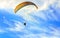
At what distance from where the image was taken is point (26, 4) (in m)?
36.2

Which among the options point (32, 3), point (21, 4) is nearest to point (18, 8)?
point (21, 4)

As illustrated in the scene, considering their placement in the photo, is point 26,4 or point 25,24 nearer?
point 26,4

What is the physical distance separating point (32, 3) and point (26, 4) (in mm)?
1709

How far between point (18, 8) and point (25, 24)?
4.57 meters

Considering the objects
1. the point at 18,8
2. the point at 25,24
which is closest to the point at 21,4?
the point at 18,8

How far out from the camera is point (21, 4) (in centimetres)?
3628

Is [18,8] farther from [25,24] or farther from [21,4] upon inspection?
[25,24]

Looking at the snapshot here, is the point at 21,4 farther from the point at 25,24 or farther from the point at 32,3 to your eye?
the point at 25,24

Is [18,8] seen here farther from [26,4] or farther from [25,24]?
[25,24]

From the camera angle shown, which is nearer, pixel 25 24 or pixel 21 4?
pixel 21 4

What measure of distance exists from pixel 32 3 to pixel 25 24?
6084mm

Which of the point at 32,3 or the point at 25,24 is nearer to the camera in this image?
the point at 32,3

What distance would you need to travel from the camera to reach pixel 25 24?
3881 cm

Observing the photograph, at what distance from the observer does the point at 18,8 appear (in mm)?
36344
